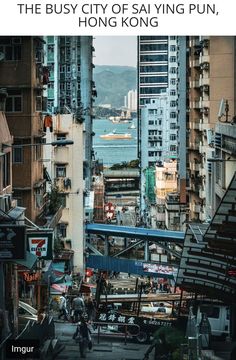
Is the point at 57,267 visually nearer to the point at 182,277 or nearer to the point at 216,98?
the point at 182,277

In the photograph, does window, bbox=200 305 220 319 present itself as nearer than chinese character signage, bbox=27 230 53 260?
No

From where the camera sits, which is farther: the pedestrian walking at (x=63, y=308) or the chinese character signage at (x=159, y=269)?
the chinese character signage at (x=159, y=269)

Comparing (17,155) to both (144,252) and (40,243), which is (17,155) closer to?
(40,243)

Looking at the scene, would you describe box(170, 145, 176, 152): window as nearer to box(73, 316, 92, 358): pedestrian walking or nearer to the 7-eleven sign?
the 7-eleven sign

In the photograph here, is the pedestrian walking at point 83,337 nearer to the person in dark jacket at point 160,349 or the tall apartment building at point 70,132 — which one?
the person in dark jacket at point 160,349

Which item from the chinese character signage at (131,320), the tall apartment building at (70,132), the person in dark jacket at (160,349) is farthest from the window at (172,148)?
the person in dark jacket at (160,349)

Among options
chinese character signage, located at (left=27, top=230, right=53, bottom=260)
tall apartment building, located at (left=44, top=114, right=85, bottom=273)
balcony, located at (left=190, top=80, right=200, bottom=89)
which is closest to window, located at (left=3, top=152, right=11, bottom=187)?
chinese character signage, located at (left=27, top=230, right=53, bottom=260)
